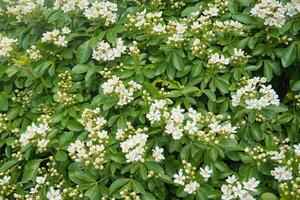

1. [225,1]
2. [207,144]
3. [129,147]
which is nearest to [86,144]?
[129,147]

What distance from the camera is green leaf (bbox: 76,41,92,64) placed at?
123 inches

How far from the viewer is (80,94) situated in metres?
3.06

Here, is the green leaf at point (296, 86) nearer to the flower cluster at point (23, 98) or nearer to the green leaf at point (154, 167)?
the green leaf at point (154, 167)

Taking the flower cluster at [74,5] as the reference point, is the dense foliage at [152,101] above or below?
below

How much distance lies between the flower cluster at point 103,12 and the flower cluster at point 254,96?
108 centimetres

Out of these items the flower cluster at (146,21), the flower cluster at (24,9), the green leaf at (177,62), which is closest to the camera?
the green leaf at (177,62)

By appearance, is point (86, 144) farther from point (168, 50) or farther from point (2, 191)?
point (168, 50)

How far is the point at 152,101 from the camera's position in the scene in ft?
9.13

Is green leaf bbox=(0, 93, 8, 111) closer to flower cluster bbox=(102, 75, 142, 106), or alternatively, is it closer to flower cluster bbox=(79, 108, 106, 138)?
flower cluster bbox=(79, 108, 106, 138)

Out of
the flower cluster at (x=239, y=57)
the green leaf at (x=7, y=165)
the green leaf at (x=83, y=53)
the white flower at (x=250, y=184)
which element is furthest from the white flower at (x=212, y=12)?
the green leaf at (x=7, y=165)

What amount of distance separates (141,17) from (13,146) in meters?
1.23

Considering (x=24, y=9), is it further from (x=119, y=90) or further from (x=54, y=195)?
(x=54, y=195)

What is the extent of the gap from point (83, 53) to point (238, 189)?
147 centimetres

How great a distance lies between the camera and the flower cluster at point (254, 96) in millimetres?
2576
